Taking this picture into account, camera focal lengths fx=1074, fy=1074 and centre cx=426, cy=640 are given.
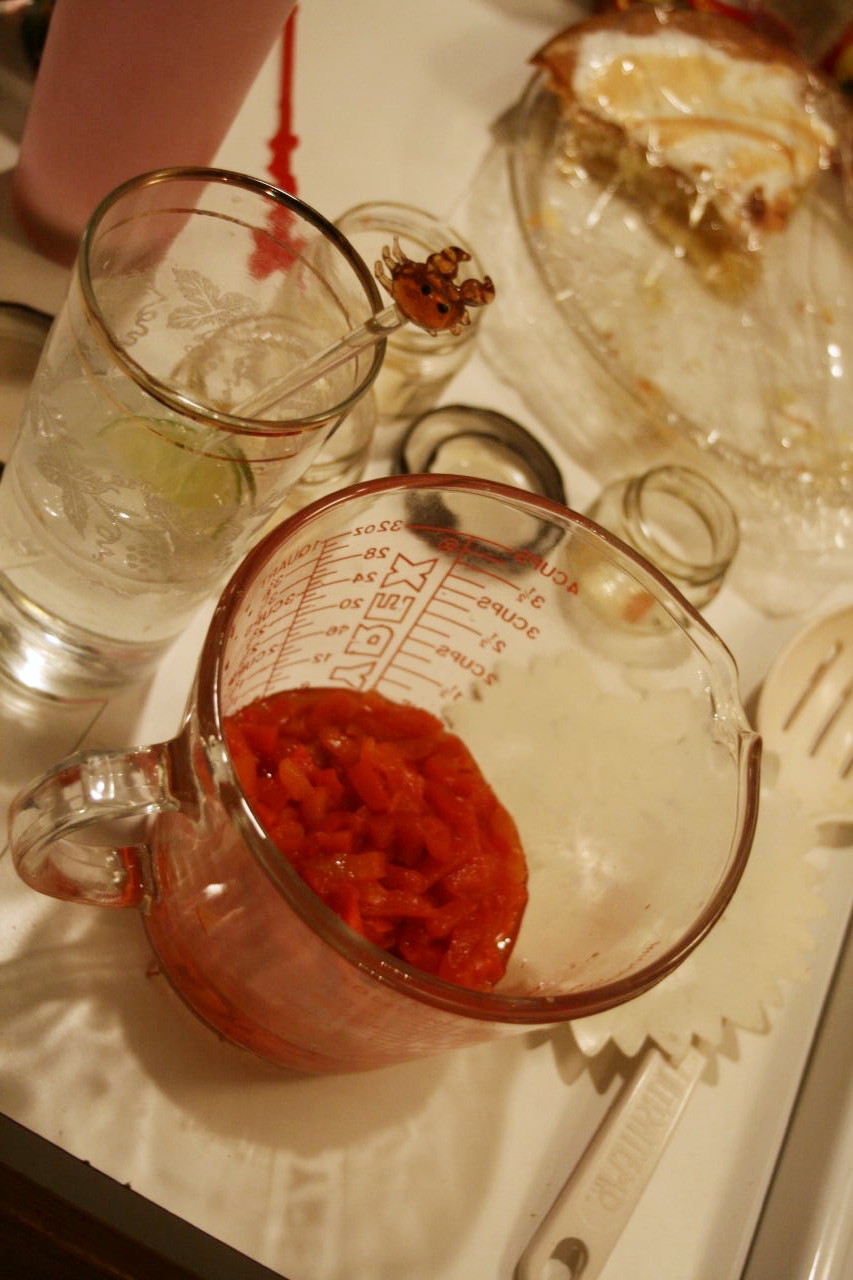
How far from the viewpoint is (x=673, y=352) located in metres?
0.93

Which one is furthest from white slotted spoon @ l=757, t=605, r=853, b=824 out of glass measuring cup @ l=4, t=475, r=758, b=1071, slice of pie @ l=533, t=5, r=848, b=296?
slice of pie @ l=533, t=5, r=848, b=296

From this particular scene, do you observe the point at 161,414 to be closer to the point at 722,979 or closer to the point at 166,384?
the point at 166,384

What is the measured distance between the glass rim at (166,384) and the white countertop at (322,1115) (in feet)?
0.72

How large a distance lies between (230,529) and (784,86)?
919 mm

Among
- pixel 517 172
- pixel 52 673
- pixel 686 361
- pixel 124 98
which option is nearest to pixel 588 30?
pixel 517 172

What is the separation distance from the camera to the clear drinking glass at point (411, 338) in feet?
2.32

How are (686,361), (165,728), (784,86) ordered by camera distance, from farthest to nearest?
(784,86)
(686,361)
(165,728)

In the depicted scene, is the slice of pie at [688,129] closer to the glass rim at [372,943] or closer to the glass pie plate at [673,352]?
the glass pie plate at [673,352]

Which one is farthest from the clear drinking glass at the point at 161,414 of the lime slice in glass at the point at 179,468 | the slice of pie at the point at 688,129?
the slice of pie at the point at 688,129

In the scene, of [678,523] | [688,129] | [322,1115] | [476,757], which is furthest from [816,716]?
[688,129]

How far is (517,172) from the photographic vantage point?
3.07ft

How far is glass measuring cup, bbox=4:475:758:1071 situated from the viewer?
0.39 meters

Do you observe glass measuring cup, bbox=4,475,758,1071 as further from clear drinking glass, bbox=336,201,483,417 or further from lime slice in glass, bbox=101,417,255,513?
clear drinking glass, bbox=336,201,483,417

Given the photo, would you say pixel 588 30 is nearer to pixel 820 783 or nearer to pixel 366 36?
pixel 366 36
